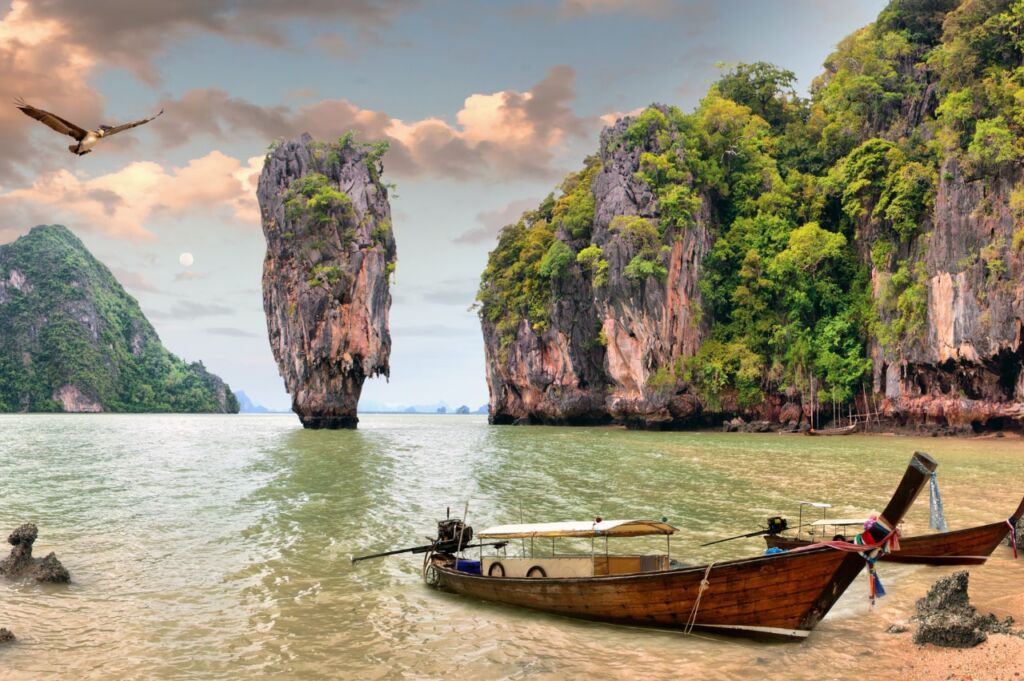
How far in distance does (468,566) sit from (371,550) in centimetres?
315

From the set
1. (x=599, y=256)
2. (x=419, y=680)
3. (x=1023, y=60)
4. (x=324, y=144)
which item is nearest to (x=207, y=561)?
(x=419, y=680)

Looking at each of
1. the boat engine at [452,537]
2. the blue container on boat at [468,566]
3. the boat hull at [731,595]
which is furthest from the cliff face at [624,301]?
the boat hull at [731,595]

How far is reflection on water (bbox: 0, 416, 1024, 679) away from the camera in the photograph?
7.31m

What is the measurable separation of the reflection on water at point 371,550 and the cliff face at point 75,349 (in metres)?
105

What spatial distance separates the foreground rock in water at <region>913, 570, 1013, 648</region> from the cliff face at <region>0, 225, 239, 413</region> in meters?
138

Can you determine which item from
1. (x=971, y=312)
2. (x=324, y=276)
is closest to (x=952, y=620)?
(x=971, y=312)

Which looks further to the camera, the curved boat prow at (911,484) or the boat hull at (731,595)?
the boat hull at (731,595)

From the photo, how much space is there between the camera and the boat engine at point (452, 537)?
1111cm

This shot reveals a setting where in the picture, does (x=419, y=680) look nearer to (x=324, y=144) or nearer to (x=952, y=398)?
(x=952, y=398)

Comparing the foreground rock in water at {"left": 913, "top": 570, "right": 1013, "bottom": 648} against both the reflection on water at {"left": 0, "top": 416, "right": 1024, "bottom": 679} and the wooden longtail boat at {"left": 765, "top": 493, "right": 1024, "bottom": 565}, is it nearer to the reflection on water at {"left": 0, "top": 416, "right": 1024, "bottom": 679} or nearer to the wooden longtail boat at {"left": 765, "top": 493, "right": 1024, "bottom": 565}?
the reflection on water at {"left": 0, "top": 416, "right": 1024, "bottom": 679}

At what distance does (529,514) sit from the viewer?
15648mm

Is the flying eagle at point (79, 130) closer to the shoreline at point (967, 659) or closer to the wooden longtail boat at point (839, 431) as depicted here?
the shoreline at point (967, 659)

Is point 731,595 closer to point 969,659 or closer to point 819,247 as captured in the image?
point 969,659

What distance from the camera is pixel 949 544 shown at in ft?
33.6
